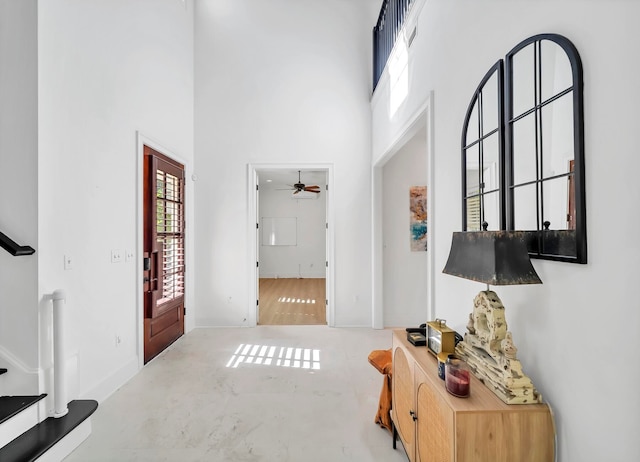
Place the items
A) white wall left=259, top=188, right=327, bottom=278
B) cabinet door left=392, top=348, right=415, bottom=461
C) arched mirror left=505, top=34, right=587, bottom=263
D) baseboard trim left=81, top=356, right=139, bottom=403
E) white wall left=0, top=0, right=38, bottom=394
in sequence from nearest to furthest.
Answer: arched mirror left=505, top=34, right=587, bottom=263
cabinet door left=392, top=348, right=415, bottom=461
white wall left=0, top=0, right=38, bottom=394
baseboard trim left=81, top=356, right=139, bottom=403
white wall left=259, top=188, right=327, bottom=278

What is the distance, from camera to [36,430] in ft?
6.02

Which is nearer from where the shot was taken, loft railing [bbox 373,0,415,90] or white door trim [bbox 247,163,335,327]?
loft railing [bbox 373,0,415,90]

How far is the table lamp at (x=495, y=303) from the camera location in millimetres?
1039

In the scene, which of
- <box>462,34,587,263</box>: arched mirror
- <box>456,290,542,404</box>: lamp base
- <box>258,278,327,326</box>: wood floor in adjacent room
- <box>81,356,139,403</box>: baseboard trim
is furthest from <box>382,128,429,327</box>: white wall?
<box>81,356,139,403</box>: baseboard trim

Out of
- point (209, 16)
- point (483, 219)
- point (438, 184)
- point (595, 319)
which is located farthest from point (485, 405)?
point (209, 16)

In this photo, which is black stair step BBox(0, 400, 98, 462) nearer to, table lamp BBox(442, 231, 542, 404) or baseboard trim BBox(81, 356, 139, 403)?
baseboard trim BBox(81, 356, 139, 403)

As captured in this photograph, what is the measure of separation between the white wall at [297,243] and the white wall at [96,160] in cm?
Answer: 542

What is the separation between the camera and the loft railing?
297 centimetres

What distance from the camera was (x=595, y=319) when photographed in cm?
92

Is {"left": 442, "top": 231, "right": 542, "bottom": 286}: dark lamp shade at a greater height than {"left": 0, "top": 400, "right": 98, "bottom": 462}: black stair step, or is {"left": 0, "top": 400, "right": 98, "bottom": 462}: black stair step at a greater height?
{"left": 442, "top": 231, "right": 542, "bottom": 286}: dark lamp shade

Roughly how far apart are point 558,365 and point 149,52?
430 cm

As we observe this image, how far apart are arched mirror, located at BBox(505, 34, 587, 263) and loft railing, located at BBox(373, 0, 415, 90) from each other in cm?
184

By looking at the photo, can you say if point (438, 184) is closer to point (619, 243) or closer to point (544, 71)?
point (544, 71)

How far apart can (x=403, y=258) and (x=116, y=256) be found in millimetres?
3507
